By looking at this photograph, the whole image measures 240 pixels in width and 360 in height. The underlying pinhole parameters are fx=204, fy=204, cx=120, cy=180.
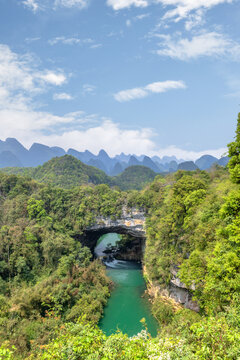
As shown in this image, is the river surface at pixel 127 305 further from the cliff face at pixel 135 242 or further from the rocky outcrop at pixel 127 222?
the rocky outcrop at pixel 127 222

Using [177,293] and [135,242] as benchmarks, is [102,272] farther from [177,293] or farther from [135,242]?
[135,242]

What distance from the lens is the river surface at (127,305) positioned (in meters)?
8.94

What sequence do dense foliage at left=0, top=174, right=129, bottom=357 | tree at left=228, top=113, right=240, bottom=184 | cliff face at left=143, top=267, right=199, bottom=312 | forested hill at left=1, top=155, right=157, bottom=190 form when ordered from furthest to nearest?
forested hill at left=1, top=155, right=157, bottom=190, cliff face at left=143, top=267, right=199, bottom=312, dense foliage at left=0, top=174, right=129, bottom=357, tree at left=228, top=113, right=240, bottom=184

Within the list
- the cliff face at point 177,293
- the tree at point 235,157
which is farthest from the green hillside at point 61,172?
the tree at point 235,157

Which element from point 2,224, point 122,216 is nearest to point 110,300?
point 122,216

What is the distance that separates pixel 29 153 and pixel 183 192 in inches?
2920

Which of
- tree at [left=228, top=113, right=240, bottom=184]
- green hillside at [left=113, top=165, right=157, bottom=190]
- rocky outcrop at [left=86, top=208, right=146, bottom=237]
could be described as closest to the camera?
tree at [left=228, top=113, right=240, bottom=184]

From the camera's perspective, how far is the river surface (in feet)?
29.3

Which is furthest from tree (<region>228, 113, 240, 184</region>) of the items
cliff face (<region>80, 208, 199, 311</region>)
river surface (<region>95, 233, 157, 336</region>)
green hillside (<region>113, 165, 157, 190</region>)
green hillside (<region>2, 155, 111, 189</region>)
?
green hillside (<region>113, 165, 157, 190</region>)

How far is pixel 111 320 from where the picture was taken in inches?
377

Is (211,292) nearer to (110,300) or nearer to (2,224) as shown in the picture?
(110,300)

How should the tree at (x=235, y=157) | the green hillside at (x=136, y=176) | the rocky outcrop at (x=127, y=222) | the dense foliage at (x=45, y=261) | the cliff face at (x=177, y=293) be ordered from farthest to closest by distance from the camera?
1. the green hillside at (x=136, y=176)
2. the rocky outcrop at (x=127, y=222)
3. the cliff face at (x=177, y=293)
4. the dense foliage at (x=45, y=261)
5. the tree at (x=235, y=157)

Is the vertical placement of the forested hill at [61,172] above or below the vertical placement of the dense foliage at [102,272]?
above

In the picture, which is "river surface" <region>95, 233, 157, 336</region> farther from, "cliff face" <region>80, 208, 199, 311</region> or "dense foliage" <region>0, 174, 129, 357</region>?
"cliff face" <region>80, 208, 199, 311</region>
